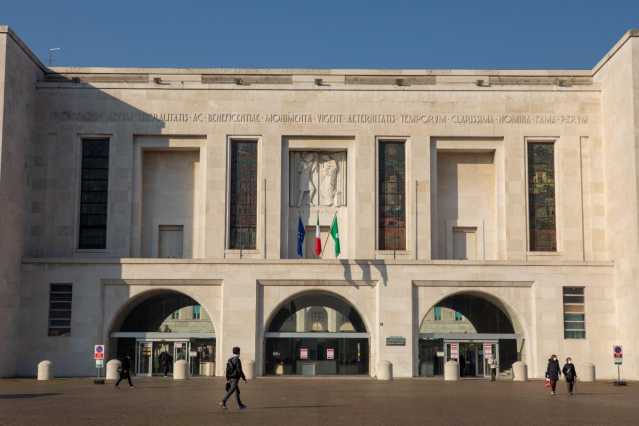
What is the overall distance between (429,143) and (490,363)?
1153 centimetres

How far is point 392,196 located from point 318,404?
904 inches

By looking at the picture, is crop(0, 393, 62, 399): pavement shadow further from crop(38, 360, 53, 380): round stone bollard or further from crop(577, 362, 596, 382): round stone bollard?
crop(577, 362, 596, 382): round stone bollard

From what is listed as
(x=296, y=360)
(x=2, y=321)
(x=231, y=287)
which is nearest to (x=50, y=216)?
(x=2, y=321)

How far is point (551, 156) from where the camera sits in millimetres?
51344

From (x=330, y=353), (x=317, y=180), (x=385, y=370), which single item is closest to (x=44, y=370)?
(x=330, y=353)

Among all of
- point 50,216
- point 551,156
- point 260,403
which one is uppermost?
point 551,156

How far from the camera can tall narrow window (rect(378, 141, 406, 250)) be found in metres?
50.8

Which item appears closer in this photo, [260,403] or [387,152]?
[260,403]

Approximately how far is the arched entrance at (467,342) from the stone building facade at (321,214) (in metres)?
0.11

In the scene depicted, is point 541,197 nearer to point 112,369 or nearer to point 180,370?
point 180,370

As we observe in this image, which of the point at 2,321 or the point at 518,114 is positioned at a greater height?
the point at 518,114

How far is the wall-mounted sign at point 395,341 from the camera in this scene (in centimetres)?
4822

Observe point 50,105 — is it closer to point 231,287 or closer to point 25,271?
point 25,271

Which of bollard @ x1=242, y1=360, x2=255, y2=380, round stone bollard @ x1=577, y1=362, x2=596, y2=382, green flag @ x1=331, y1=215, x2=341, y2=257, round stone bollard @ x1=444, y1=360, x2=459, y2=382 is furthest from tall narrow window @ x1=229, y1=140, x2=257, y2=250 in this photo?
round stone bollard @ x1=577, y1=362, x2=596, y2=382
